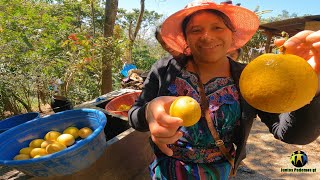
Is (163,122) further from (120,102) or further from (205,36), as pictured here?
(120,102)

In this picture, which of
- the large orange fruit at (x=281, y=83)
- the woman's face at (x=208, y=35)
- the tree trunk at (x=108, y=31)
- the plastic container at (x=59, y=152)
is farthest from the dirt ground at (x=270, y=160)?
the tree trunk at (x=108, y=31)

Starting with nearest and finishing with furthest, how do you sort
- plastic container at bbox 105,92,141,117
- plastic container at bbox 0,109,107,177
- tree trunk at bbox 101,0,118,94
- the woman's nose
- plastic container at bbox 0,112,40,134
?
the woman's nose, plastic container at bbox 0,109,107,177, plastic container at bbox 0,112,40,134, plastic container at bbox 105,92,141,117, tree trunk at bbox 101,0,118,94

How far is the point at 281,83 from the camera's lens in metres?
0.86

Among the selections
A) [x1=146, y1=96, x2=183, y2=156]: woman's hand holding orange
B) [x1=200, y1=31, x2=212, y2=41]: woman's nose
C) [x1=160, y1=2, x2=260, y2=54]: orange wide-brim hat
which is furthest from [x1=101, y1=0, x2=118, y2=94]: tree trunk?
[x1=146, y1=96, x2=183, y2=156]: woman's hand holding orange

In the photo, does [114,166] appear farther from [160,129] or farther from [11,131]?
[160,129]

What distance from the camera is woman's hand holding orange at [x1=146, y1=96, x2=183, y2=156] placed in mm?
787

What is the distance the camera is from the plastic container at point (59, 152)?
152 centimetres

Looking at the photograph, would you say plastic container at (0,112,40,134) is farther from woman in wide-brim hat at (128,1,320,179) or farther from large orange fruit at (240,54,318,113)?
large orange fruit at (240,54,318,113)

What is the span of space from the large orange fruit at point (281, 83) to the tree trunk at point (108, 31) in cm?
472

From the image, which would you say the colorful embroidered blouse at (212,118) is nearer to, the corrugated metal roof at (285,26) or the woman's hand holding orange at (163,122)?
the woman's hand holding orange at (163,122)

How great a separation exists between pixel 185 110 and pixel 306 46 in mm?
581

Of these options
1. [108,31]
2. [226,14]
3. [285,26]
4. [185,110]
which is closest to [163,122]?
[185,110]

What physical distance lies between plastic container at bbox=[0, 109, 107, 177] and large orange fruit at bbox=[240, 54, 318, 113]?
1.23 m

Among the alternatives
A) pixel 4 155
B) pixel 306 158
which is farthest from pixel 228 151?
pixel 306 158
